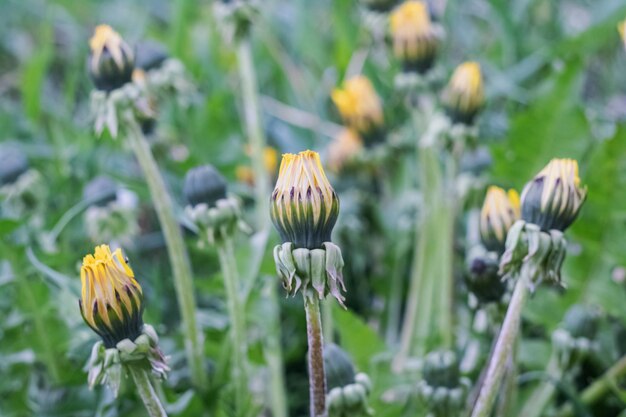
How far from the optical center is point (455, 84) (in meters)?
1.95

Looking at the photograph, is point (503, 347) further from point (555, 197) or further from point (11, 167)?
point (11, 167)

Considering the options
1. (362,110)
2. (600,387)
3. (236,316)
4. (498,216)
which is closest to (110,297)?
(236,316)

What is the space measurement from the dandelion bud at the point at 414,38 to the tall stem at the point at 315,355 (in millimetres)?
1108

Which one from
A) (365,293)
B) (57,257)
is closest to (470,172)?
(365,293)

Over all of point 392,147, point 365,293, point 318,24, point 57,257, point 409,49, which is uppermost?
point 318,24

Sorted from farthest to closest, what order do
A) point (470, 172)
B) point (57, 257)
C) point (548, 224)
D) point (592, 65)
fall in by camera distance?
1. point (592, 65)
2. point (470, 172)
3. point (57, 257)
4. point (548, 224)

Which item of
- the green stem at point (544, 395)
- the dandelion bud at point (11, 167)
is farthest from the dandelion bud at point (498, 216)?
the dandelion bud at point (11, 167)

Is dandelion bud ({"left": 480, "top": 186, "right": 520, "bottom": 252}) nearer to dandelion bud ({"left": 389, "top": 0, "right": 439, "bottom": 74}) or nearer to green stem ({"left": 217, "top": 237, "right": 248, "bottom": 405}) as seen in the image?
green stem ({"left": 217, "top": 237, "right": 248, "bottom": 405})

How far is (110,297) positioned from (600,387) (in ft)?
3.39

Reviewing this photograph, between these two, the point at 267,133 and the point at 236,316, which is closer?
the point at 236,316

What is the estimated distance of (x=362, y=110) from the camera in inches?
95.7

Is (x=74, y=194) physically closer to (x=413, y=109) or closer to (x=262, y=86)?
(x=413, y=109)

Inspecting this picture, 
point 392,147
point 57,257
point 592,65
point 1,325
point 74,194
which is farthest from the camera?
point 592,65

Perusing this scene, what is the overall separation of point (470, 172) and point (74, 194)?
1.04 m
